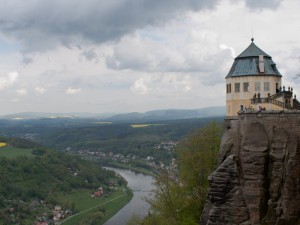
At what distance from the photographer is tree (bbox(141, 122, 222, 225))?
122ft

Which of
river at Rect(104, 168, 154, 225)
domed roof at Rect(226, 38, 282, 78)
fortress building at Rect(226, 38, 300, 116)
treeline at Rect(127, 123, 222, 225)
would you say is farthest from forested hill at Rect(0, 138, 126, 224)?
domed roof at Rect(226, 38, 282, 78)

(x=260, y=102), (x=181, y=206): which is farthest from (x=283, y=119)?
(x=181, y=206)

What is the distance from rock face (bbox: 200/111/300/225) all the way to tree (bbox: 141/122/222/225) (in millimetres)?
9197

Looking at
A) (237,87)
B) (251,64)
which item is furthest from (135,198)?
(251,64)

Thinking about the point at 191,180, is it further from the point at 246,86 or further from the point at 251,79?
the point at 251,79

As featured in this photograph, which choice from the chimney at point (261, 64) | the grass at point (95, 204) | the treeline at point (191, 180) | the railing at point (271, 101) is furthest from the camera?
the grass at point (95, 204)

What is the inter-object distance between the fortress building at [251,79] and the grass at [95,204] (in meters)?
75.1

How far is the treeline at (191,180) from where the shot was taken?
37.3m

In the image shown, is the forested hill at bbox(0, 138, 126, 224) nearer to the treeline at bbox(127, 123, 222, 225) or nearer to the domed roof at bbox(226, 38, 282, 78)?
the treeline at bbox(127, 123, 222, 225)

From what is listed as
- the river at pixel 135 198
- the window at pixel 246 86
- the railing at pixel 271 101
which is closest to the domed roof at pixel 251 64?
the window at pixel 246 86

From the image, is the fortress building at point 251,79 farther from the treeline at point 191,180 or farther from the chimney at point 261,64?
the treeline at point 191,180

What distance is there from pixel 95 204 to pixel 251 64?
10073 cm

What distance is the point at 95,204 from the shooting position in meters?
129

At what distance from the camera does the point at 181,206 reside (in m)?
38.4
